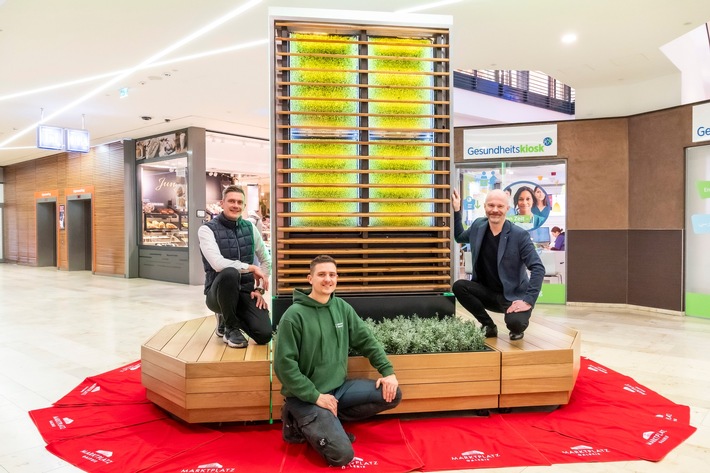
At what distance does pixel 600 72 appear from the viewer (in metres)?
8.23

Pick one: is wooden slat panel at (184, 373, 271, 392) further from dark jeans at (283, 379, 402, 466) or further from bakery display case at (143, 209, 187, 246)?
bakery display case at (143, 209, 187, 246)

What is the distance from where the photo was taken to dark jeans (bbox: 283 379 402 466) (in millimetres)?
2963

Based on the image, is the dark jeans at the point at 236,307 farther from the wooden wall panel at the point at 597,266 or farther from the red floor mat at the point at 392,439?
the wooden wall panel at the point at 597,266

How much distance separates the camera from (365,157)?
4.45m

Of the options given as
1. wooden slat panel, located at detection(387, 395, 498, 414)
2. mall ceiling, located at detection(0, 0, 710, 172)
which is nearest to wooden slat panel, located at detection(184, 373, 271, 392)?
wooden slat panel, located at detection(387, 395, 498, 414)

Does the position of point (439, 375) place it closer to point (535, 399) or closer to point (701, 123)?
point (535, 399)

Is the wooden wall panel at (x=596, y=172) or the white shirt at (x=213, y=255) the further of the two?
the wooden wall panel at (x=596, y=172)

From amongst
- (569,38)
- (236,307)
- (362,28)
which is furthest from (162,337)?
(569,38)

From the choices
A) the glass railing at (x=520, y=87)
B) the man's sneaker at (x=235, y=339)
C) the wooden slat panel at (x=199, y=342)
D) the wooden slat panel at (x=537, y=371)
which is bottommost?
the wooden slat panel at (x=537, y=371)

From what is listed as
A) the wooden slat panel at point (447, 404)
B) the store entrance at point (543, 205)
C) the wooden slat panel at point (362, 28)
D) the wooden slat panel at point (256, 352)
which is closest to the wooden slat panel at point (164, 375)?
the wooden slat panel at point (256, 352)

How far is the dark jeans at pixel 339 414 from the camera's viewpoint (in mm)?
2963

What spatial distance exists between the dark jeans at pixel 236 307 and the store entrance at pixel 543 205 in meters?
6.09

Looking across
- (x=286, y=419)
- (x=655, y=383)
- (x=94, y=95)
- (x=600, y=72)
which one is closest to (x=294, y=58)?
(x=286, y=419)

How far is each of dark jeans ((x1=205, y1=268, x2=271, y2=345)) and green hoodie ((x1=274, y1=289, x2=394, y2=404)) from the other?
2.73ft
